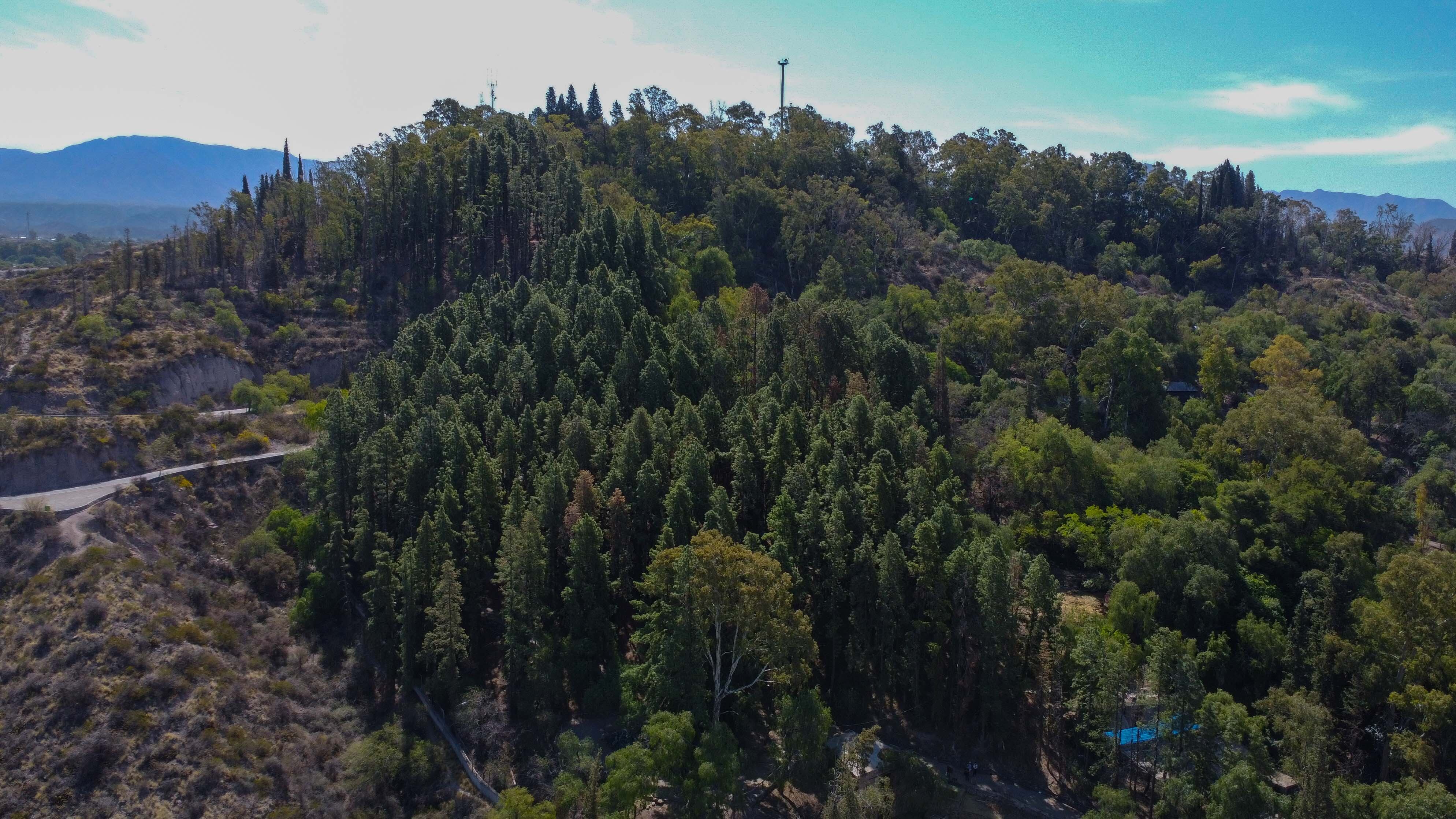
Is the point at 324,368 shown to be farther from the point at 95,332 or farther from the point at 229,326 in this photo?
the point at 95,332

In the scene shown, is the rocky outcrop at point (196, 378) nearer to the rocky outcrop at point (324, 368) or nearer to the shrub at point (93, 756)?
the rocky outcrop at point (324, 368)

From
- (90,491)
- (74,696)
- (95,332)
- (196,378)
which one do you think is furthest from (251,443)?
(74,696)

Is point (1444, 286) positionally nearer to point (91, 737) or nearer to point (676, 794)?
point (676, 794)

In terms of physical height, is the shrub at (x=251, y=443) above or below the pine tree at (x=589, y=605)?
above

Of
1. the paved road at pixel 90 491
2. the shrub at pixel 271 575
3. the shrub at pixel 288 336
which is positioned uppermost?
the shrub at pixel 288 336

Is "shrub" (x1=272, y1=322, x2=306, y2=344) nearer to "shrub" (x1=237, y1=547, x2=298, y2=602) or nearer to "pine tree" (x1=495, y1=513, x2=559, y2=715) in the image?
"shrub" (x1=237, y1=547, x2=298, y2=602)

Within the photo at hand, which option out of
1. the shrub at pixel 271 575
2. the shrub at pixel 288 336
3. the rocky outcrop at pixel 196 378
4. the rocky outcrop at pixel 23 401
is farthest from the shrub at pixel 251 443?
→ the shrub at pixel 288 336
